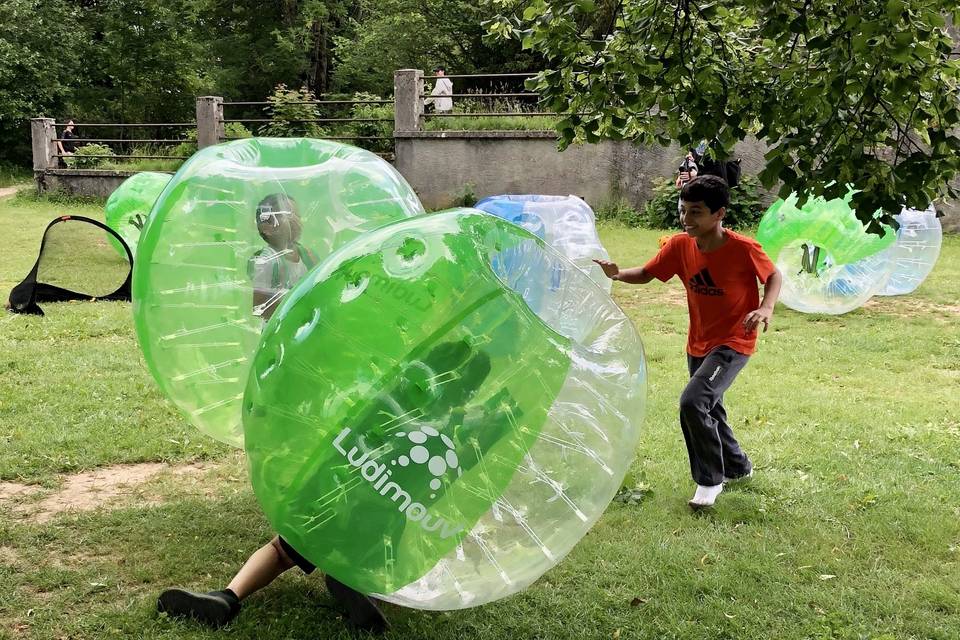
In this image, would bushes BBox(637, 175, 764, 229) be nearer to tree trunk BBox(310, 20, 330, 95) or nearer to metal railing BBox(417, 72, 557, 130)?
metal railing BBox(417, 72, 557, 130)

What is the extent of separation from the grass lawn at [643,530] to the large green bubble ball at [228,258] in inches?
28.4

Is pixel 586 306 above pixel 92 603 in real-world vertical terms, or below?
above

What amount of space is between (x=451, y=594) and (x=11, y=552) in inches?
86.2

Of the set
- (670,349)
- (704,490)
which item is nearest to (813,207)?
→ (670,349)

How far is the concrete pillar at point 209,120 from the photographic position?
2023 centimetres

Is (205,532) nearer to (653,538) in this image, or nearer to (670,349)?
(653,538)

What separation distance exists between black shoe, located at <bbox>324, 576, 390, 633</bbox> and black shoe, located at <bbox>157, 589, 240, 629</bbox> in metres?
0.37

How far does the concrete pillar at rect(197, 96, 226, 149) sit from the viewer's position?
20.2m

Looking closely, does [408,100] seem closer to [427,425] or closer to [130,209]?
[130,209]

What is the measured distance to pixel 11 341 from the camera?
7562 millimetres

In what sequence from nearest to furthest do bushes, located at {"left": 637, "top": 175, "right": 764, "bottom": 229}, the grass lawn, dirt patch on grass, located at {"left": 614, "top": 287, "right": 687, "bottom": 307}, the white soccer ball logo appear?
the white soccer ball logo
the grass lawn
dirt patch on grass, located at {"left": 614, "top": 287, "right": 687, "bottom": 307}
bushes, located at {"left": 637, "top": 175, "right": 764, "bottom": 229}

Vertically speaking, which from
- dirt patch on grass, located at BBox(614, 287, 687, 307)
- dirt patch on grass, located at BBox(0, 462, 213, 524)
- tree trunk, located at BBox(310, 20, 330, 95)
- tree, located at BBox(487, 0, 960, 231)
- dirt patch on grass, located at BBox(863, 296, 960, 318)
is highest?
tree trunk, located at BBox(310, 20, 330, 95)

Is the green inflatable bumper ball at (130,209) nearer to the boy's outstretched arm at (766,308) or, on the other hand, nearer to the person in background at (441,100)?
the boy's outstretched arm at (766,308)

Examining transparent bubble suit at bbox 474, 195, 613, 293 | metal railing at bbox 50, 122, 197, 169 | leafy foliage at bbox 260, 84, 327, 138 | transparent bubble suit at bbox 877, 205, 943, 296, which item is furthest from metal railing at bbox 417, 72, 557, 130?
transparent bubble suit at bbox 474, 195, 613, 293
